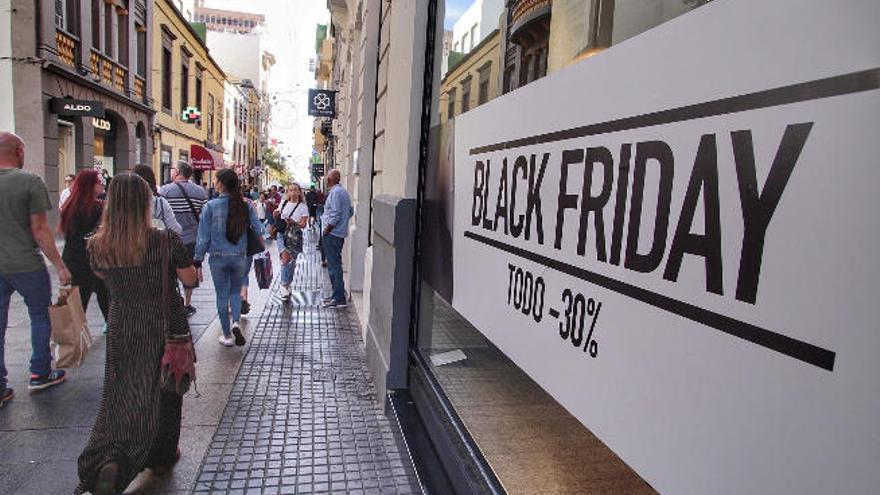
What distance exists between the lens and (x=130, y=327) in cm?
303

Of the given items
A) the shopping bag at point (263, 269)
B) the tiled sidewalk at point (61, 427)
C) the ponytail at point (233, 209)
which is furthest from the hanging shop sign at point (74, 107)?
the ponytail at point (233, 209)

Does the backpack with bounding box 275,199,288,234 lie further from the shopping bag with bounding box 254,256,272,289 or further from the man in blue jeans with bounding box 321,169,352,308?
the shopping bag with bounding box 254,256,272,289

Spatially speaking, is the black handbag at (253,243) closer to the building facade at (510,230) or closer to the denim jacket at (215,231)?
the denim jacket at (215,231)

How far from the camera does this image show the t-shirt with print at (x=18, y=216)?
151 inches

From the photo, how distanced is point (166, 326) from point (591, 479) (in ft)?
8.13

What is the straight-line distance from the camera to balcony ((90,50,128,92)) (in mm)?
16625

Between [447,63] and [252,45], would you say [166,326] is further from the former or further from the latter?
[252,45]

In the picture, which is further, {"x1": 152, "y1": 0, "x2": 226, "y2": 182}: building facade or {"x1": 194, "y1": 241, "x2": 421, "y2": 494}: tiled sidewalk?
{"x1": 152, "y1": 0, "x2": 226, "y2": 182}: building facade

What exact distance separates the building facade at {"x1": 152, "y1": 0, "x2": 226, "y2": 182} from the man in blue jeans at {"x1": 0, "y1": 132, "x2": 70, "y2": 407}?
2025cm

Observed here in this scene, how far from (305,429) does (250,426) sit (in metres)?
0.39

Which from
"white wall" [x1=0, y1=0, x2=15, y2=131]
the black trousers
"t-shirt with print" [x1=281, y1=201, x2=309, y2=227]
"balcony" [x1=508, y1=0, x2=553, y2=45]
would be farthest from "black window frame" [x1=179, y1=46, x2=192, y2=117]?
"balcony" [x1=508, y1=0, x2=553, y2=45]

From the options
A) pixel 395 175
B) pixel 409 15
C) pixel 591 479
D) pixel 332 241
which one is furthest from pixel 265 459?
pixel 332 241

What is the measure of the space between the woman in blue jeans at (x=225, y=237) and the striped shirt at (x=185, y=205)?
1.21m

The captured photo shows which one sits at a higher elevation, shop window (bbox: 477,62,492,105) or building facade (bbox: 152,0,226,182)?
building facade (bbox: 152,0,226,182)
